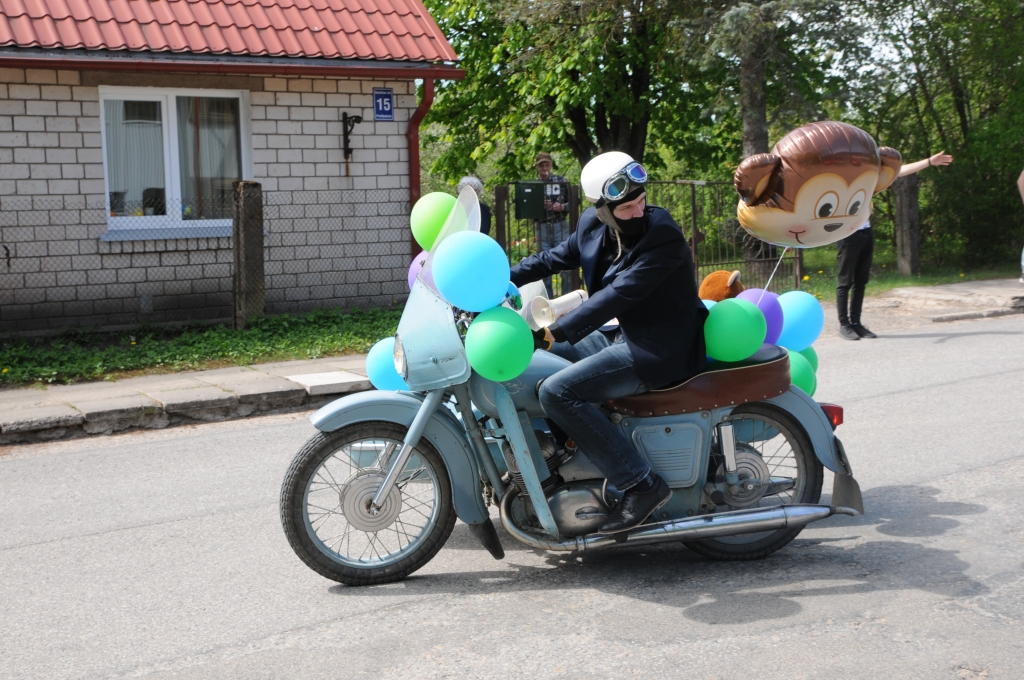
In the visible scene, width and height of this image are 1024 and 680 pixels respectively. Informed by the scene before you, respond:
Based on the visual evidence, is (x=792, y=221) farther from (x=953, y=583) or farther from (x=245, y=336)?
(x=245, y=336)

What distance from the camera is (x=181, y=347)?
10.5m

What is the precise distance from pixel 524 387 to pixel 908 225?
1410 cm

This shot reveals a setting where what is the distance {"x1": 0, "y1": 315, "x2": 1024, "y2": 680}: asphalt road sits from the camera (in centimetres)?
358

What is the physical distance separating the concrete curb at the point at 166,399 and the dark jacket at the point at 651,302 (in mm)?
4439

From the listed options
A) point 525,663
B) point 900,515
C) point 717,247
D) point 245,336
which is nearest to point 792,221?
point 900,515

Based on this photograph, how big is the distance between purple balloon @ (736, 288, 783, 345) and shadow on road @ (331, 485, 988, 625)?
966 mm

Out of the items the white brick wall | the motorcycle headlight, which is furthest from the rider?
the white brick wall

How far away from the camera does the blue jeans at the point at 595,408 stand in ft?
13.7

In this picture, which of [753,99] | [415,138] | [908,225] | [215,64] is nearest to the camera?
[215,64]

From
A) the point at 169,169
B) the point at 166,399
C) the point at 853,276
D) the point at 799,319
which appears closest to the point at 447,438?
the point at 799,319

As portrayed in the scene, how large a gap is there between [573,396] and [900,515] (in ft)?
6.57

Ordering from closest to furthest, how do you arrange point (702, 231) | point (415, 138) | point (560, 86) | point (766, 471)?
point (766, 471), point (415, 138), point (702, 231), point (560, 86)

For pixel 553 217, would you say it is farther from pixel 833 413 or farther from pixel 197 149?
pixel 833 413

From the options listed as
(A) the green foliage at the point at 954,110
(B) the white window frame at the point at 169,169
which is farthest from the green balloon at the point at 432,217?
(A) the green foliage at the point at 954,110
